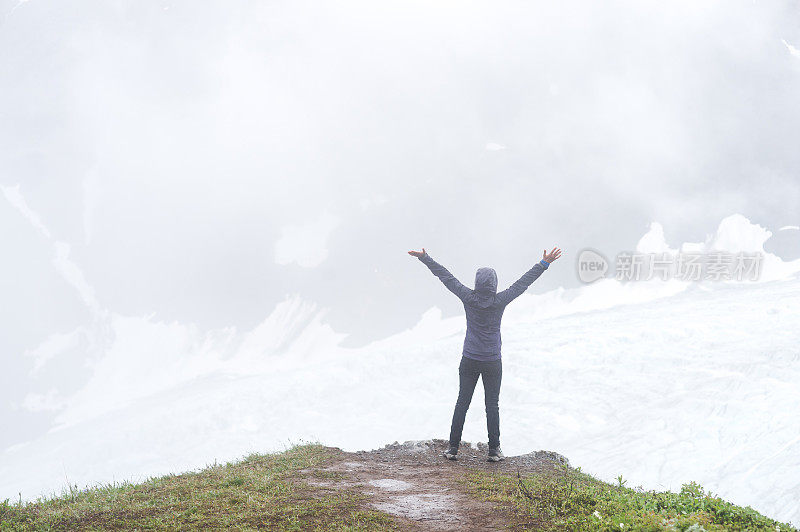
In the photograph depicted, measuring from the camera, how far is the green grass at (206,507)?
6.82m

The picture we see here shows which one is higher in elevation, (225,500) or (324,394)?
(324,394)

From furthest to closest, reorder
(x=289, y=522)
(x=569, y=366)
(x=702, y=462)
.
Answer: (x=569, y=366) → (x=702, y=462) → (x=289, y=522)

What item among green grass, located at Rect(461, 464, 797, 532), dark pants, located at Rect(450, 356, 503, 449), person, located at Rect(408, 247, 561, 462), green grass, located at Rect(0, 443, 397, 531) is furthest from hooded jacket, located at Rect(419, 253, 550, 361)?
green grass, located at Rect(0, 443, 397, 531)

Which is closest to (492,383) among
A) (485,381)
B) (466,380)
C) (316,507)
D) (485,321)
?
(485,381)

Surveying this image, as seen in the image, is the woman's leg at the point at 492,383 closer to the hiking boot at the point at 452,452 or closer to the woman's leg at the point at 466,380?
the woman's leg at the point at 466,380

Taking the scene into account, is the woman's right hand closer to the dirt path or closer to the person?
the person

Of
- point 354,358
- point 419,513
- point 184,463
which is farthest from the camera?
point 354,358

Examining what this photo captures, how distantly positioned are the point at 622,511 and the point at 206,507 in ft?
16.7

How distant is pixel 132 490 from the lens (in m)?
9.27

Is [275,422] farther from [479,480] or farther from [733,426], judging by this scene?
[479,480]

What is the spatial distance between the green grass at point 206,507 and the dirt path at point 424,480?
366 millimetres

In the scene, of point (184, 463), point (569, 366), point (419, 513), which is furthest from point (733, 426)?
point (184, 463)

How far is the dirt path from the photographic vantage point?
700cm

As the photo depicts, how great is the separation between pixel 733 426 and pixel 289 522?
1393 inches
